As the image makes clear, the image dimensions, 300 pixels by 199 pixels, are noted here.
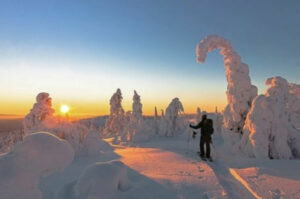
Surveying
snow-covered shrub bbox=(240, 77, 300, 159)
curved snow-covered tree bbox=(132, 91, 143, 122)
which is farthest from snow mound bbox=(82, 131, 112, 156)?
curved snow-covered tree bbox=(132, 91, 143, 122)

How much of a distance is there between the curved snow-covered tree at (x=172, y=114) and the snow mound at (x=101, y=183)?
2924cm

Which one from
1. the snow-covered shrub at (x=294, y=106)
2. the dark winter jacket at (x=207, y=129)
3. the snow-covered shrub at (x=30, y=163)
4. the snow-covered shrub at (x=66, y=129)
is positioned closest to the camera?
the snow-covered shrub at (x=30, y=163)

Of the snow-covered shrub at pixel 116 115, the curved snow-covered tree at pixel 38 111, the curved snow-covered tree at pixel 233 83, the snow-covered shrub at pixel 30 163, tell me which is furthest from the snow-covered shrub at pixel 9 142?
the snow-covered shrub at pixel 116 115

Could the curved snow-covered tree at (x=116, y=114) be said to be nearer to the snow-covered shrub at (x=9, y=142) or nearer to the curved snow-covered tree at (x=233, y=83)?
the snow-covered shrub at (x=9, y=142)

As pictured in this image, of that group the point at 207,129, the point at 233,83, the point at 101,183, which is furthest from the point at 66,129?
the point at 233,83

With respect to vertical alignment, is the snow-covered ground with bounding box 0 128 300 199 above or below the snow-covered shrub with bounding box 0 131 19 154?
above

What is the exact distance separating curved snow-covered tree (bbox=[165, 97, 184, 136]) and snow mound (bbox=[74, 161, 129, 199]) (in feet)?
95.9

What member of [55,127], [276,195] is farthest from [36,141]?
[55,127]

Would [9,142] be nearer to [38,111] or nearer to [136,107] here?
[136,107]

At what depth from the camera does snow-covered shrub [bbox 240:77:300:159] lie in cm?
1012

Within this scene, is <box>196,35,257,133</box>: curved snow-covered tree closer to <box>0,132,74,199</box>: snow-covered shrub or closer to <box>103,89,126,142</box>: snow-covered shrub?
<box>0,132,74,199</box>: snow-covered shrub

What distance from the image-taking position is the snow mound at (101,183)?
14.0 feet

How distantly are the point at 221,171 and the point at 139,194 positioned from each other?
11.7 ft

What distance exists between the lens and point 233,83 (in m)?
14.0
